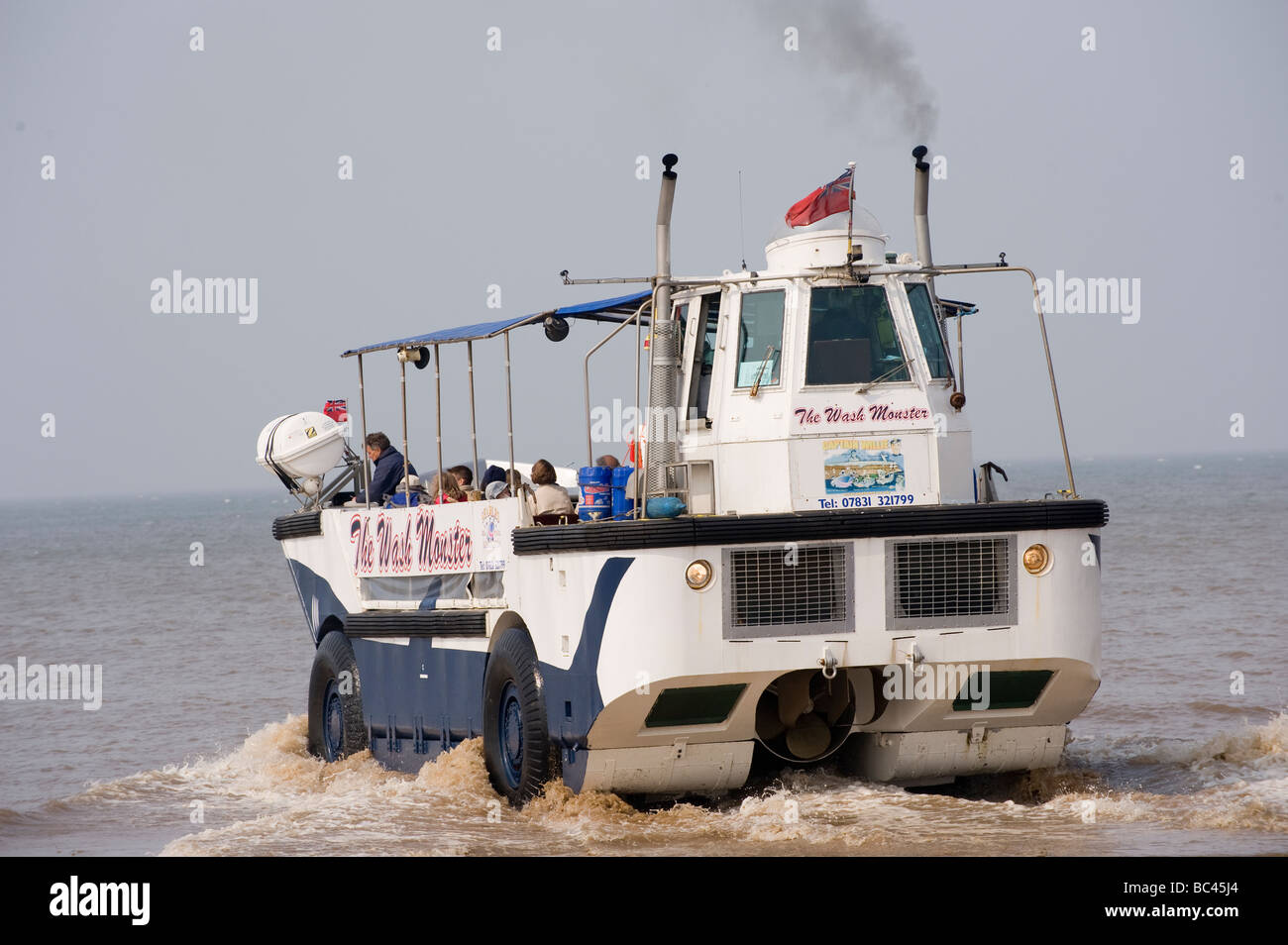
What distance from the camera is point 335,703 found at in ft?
44.1

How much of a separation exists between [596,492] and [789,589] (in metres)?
1.42

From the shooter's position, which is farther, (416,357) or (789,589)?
(416,357)

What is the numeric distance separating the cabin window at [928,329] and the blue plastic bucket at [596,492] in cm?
189

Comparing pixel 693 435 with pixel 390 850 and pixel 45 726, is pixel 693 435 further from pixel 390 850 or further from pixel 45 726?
pixel 45 726

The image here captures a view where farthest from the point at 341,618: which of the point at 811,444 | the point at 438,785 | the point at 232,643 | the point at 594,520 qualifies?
the point at 232,643

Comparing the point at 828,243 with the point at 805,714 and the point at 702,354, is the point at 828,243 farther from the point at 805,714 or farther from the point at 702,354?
Result: the point at 805,714

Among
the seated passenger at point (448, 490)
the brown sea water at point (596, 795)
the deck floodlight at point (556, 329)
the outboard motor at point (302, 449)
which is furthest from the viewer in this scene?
the outboard motor at point (302, 449)

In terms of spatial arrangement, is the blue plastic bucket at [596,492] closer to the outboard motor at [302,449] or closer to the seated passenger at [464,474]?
the seated passenger at [464,474]

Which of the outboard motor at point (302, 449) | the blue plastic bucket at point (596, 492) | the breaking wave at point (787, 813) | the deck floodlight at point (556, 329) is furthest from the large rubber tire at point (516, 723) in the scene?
the outboard motor at point (302, 449)

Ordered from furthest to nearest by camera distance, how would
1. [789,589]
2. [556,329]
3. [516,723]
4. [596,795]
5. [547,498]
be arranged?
[556,329] → [547,498] → [516,723] → [596,795] → [789,589]

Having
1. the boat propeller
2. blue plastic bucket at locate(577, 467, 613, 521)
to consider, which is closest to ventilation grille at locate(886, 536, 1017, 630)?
the boat propeller

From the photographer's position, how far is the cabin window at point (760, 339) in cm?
984

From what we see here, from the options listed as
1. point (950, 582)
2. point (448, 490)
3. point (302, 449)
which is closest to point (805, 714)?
point (950, 582)

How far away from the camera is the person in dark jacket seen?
13.0 metres
